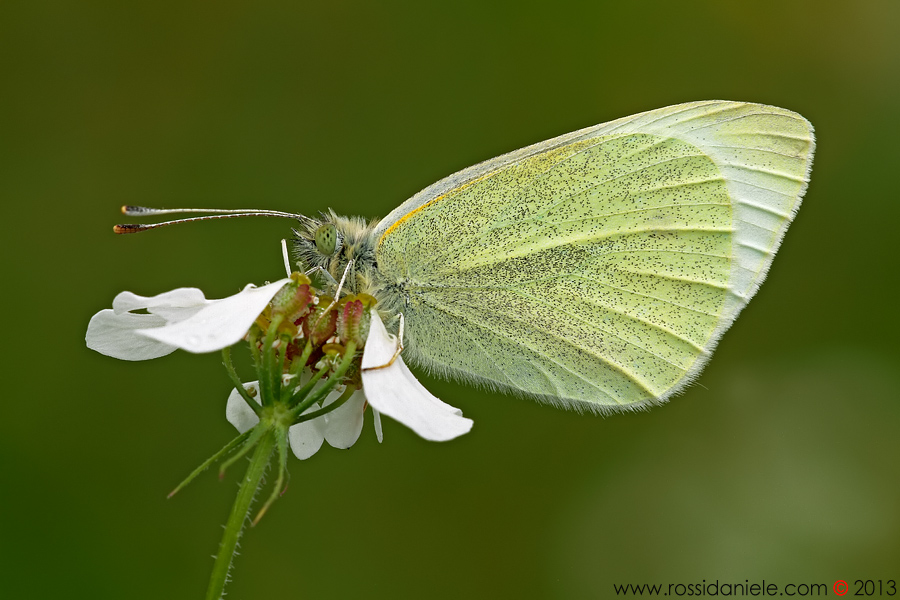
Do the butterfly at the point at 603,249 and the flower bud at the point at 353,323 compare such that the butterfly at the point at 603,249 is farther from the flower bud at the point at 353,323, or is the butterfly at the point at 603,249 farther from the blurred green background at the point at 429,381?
the blurred green background at the point at 429,381

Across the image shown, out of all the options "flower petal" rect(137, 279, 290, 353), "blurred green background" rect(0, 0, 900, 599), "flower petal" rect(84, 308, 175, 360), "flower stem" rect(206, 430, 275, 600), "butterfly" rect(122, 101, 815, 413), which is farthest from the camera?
"blurred green background" rect(0, 0, 900, 599)

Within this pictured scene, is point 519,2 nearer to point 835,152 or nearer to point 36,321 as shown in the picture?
point 835,152

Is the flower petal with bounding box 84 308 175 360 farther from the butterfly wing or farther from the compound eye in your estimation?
the butterfly wing

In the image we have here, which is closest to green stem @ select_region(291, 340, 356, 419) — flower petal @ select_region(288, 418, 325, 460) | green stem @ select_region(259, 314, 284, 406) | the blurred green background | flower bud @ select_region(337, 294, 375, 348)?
green stem @ select_region(259, 314, 284, 406)

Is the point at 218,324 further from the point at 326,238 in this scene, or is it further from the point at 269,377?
the point at 326,238

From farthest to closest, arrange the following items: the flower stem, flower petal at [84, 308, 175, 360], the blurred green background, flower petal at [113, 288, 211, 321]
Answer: the blurred green background, flower petal at [84, 308, 175, 360], flower petal at [113, 288, 211, 321], the flower stem

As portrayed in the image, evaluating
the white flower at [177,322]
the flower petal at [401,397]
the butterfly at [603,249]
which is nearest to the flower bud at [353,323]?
the flower petal at [401,397]
